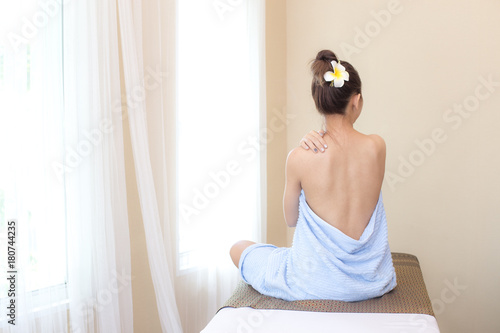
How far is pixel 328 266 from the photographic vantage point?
1.67m

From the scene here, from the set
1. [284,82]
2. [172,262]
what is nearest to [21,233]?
[172,262]

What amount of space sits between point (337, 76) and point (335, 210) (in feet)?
1.54

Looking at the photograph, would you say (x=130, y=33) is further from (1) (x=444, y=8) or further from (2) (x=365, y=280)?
(1) (x=444, y=8)

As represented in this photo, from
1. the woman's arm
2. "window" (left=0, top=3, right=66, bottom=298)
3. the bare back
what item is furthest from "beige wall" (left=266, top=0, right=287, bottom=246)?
"window" (left=0, top=3, right=66, bottom=298)

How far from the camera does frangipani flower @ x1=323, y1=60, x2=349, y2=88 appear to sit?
65.1 inches

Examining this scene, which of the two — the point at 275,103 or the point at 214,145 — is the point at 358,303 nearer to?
the point at 214,145

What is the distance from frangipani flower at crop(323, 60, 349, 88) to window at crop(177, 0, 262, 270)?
886 millimetres

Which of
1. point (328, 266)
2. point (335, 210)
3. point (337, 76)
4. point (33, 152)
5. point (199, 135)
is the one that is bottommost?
point (328, 266)

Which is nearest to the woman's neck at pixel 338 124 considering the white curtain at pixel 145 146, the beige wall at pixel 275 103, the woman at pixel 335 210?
the woman at pixel 335 210

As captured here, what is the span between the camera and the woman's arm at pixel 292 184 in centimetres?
173

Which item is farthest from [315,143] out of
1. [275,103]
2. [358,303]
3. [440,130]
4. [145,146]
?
[275,103]

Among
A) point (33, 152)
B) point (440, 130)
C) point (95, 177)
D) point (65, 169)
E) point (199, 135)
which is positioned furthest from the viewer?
point (440, 130)

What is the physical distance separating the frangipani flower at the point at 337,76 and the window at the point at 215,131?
89 centimetres

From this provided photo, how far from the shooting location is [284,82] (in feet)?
10.8
